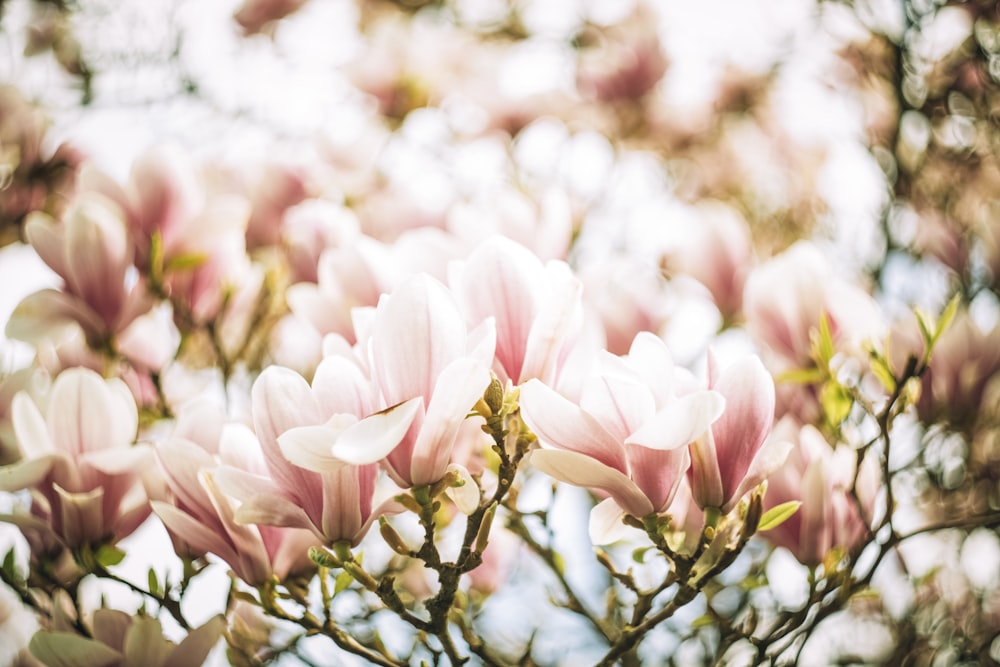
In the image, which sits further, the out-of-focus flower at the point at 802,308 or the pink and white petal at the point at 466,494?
the out-of-focus flower at the point at 802,308

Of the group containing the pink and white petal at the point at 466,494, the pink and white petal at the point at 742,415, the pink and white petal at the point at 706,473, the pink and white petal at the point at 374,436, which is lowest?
the pink and white petal at the point at 466,494

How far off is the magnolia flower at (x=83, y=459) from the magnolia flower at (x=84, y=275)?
205mm

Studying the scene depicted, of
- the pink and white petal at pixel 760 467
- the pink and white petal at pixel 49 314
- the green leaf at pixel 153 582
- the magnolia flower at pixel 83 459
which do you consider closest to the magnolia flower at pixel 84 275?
the pink and white petal at pixel 49 314

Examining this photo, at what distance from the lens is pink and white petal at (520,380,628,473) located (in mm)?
531

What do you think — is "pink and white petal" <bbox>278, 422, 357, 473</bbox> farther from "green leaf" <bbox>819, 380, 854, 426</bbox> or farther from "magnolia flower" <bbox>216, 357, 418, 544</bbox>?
"green leaf" <bbox>819, 380, 854, 426</bbox>

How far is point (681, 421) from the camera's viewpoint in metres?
0.51

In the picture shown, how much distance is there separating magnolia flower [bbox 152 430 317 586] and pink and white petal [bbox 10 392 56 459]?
0.41ft

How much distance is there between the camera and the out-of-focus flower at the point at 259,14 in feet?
5.94

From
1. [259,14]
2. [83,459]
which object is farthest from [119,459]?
[259,14]

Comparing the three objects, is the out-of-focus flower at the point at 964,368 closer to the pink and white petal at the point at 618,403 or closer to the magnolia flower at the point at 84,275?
the pink and white petal at the point at 618,403

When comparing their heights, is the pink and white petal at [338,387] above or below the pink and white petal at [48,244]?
above

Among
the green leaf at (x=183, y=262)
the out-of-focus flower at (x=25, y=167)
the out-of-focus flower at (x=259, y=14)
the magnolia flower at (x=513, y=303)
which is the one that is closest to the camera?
the magnolia flower at (x=513, y=303)

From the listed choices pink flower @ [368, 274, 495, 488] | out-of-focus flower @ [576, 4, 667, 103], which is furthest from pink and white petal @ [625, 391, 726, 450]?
out-of-focus flower @ [576, 4, 667, 103]

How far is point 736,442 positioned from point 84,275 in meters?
0.67
